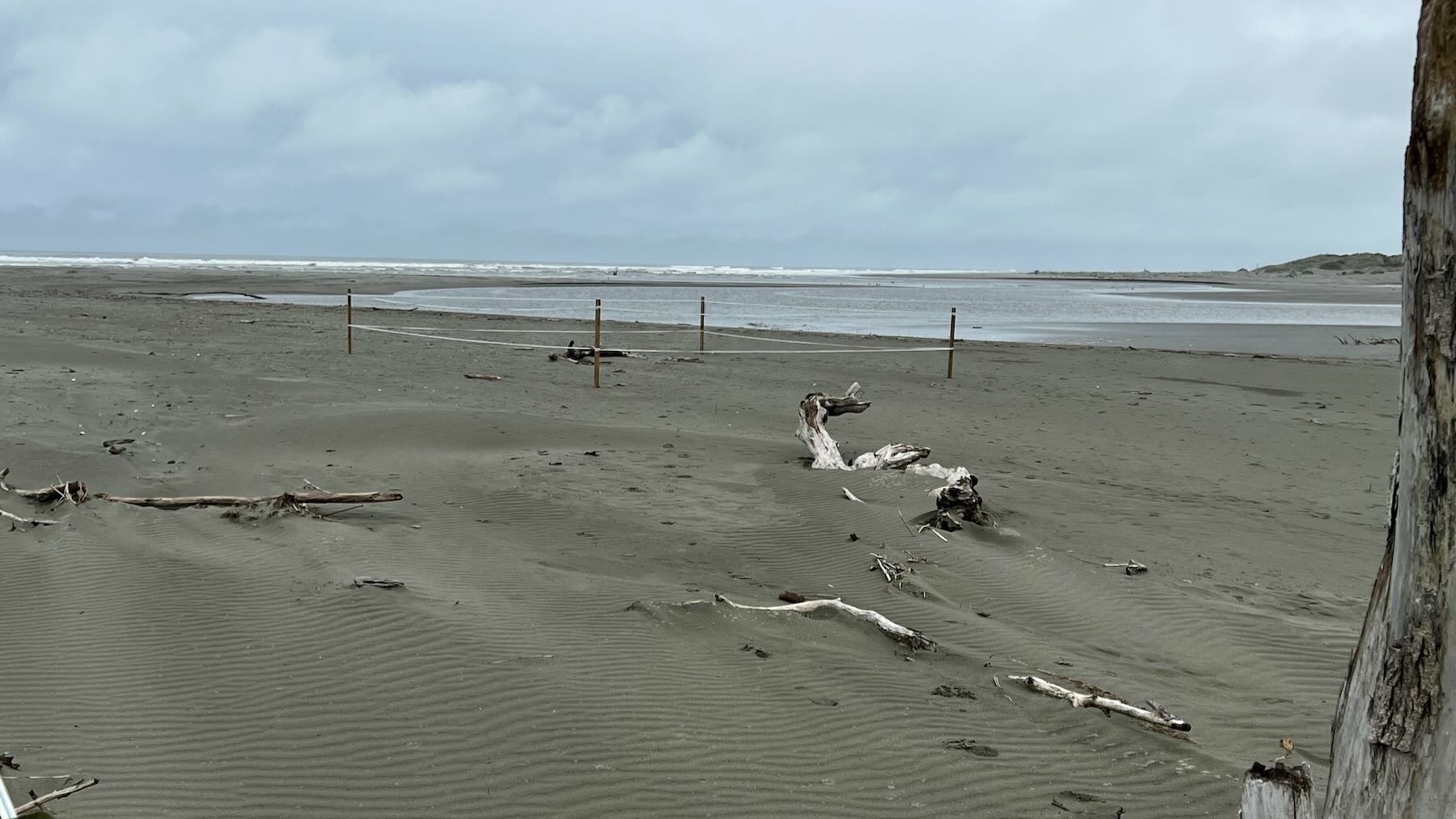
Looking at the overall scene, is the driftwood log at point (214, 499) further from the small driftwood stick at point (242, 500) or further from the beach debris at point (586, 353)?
the beach debris at point (586, 353)

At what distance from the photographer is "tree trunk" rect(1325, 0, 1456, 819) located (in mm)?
1974

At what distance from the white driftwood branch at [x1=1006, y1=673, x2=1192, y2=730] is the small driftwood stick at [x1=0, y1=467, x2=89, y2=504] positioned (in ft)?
21.0

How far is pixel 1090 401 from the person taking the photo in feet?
47.6

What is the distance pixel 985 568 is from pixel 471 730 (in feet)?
11.9

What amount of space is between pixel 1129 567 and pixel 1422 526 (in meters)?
4.94

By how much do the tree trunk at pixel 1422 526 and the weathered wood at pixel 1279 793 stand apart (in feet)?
0.71

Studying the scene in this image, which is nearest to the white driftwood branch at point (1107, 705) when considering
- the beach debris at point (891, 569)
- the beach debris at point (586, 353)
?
the beach debris at point (891, 569)

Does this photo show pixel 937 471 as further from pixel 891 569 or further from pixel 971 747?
pixel 971 747

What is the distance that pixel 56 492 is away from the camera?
24.3ft

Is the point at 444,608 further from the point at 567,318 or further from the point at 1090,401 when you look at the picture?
→ the point at 567,318

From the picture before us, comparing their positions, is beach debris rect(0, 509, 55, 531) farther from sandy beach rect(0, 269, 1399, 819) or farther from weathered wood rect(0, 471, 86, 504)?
weathered wood rect(0, 471, 86, 504)

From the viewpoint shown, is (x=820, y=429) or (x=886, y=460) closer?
(x=886, y=460)

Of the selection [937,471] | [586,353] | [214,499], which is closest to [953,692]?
[937,471]

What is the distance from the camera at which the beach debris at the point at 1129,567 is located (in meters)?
6.75
